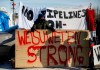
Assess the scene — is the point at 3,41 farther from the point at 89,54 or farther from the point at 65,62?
the point at 89,54

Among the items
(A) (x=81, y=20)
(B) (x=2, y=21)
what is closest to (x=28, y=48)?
(A) (x=81, y=20)

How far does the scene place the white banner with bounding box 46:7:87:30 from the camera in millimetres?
10664

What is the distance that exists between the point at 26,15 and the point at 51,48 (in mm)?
2312

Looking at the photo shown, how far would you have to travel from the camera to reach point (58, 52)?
8.99 meters

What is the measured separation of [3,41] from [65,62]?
2451mm

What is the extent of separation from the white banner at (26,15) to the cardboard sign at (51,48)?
1.68m

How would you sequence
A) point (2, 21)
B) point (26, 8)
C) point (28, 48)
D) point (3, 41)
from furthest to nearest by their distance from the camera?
point (2, 21) < point (26, 8) < point (3, 41) < point (28, 48)

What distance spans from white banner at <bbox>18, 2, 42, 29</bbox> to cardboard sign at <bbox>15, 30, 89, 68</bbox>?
66.2 inches

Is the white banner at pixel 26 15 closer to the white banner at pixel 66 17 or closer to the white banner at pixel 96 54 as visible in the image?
the white banner at pixel 66 17

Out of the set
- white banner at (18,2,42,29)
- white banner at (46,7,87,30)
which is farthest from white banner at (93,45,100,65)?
white banner at (18,2,42,29)

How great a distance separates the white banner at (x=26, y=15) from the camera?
10.5 meters

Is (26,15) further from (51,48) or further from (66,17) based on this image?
(51,48)

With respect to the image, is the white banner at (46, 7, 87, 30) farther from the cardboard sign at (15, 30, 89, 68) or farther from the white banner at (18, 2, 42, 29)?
the cardboard sign at (15, 30, 89, 68)

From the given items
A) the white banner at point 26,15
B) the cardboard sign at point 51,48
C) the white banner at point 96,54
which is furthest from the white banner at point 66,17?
the white banner at point 96,54
